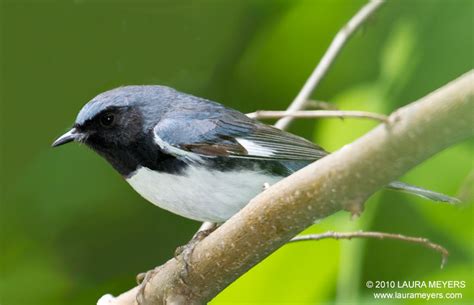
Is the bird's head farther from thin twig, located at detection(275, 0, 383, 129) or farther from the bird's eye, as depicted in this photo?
thin twig, located at detection(275, 0, 383, 129)

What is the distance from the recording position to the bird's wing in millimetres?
2564

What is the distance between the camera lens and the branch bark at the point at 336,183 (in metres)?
1.59

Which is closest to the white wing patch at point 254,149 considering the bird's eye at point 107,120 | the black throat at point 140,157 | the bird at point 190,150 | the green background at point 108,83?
the bird at point 190,150

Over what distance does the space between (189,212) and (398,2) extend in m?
1.60

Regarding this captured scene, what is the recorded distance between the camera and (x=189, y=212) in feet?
8.39

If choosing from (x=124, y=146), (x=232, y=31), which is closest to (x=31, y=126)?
(x=232, y=31)

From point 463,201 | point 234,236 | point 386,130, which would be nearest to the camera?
point 386,130

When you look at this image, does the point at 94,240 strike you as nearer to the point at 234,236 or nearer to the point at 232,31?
the point at 232,31

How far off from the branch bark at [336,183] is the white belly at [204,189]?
362 millimetres

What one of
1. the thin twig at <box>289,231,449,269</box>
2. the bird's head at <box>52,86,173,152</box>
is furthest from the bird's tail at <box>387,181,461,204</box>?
the bird's head at <box>52,86,173,152</box>

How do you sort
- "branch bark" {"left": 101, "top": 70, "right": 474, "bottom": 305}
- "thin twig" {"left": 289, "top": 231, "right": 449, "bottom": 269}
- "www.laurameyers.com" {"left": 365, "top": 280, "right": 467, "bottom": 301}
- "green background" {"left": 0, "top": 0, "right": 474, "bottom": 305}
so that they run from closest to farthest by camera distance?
"branch bark" {"left": 101, "top": 70, "right": 474, "bottom": 305} → "thin twig" {"left": 289, "top": 231, "right": 449, "bottom": 269} → "www.laurameyers.com" {"left": 365, "top": 280, "right": 467, "bottom": 301} → "green background" {"left": 0, "top": 0, "right": 474, "bottom": 305}

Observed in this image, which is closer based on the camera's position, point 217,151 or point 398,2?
point 217,151

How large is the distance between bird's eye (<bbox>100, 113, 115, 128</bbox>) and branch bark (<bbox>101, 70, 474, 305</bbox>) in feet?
2.42

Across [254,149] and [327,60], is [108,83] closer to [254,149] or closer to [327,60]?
[327,60]
